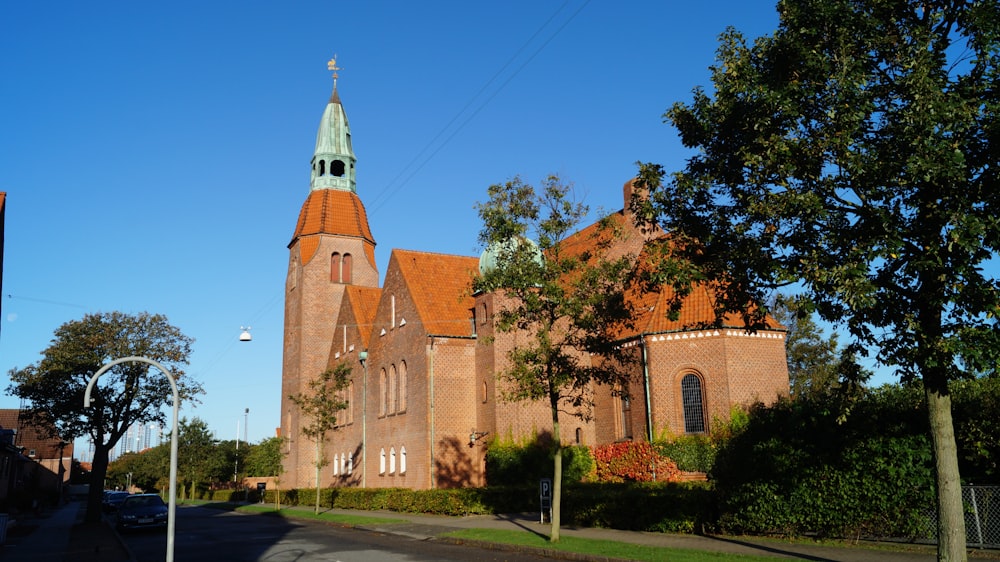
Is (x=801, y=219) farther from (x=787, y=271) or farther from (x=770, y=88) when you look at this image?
(x=770, y=88)

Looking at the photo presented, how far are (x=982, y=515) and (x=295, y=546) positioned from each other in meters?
17.1

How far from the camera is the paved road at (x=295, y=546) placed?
60.2ft

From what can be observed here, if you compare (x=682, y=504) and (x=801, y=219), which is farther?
(x=682, y=504)

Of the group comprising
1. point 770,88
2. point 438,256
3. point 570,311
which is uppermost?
point 438,256

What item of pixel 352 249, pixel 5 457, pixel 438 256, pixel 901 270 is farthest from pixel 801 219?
pixel 5 457

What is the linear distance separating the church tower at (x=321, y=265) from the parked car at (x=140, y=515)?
891 inches

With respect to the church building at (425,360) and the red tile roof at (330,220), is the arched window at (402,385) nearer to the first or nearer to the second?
the church building at (425,360)

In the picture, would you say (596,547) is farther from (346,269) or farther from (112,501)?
(112,501)

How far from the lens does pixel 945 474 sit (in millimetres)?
11133

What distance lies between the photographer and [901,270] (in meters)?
11.5

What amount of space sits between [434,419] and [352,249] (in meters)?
22.9

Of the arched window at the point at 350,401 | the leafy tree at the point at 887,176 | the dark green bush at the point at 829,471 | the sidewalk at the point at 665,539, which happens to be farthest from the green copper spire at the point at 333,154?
the leafy tree at the point at 887,176

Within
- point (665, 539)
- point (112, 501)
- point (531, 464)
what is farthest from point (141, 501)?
point (112, 501)

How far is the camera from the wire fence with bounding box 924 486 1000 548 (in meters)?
14.5
